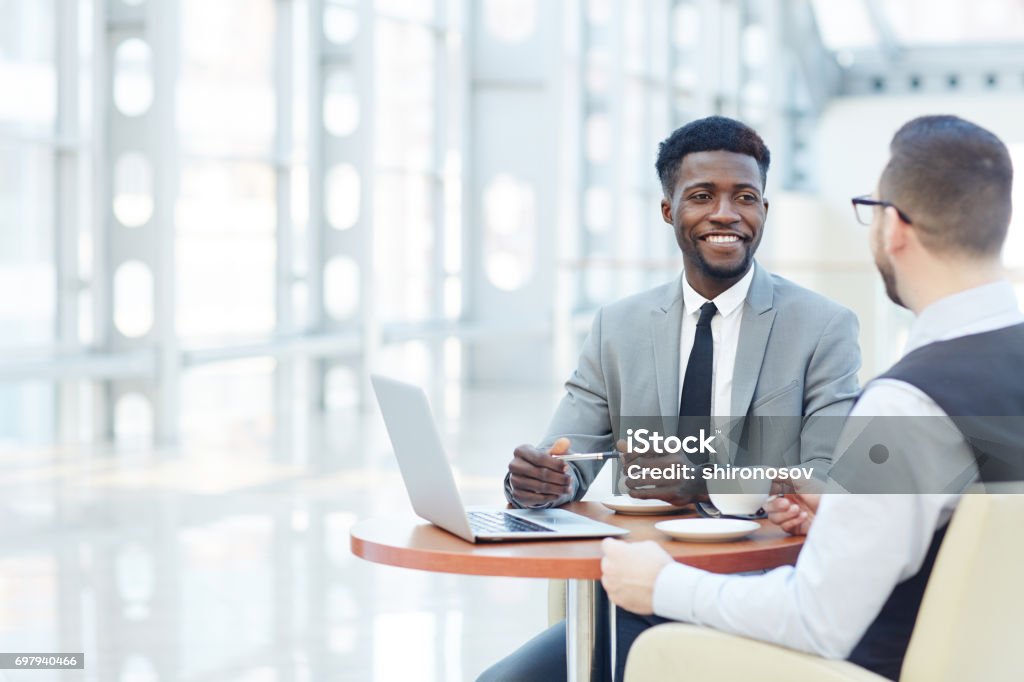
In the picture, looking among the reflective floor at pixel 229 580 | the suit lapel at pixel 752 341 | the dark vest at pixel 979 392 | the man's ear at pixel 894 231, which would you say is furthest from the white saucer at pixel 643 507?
the reflective floor at pixel 229 580

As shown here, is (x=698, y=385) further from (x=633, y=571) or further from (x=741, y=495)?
(x=633, y=571)

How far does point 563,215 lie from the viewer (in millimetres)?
11945

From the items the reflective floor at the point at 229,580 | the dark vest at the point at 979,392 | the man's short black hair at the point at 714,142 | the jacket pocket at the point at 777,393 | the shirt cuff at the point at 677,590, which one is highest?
the man's short black hair at the point at 714,142

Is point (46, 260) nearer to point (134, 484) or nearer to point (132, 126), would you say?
point (132, 126)

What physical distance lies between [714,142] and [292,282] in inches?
289

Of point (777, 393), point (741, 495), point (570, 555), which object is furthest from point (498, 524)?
point (777, 393)

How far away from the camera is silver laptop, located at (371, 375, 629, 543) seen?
6.11 feet

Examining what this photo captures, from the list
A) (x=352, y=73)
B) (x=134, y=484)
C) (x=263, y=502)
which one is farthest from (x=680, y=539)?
(x=352, y=73)

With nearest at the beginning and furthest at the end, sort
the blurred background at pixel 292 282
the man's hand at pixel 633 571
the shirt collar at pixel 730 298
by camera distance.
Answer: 1. the man's hand at pixel 633 571
2. the shirt collar at pixel 730 298
3. the blurred background at pixel 292 282

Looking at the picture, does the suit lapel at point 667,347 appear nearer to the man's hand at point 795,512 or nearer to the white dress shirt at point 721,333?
the white dress shirt at point 721,333

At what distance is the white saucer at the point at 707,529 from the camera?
1.87m

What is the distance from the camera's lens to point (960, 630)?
4.97ft

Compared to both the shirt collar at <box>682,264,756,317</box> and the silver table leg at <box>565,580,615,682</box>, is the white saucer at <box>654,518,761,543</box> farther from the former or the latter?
the shirt collar at <box>682,264,756,317</box>

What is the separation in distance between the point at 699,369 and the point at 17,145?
5662 millimetres
